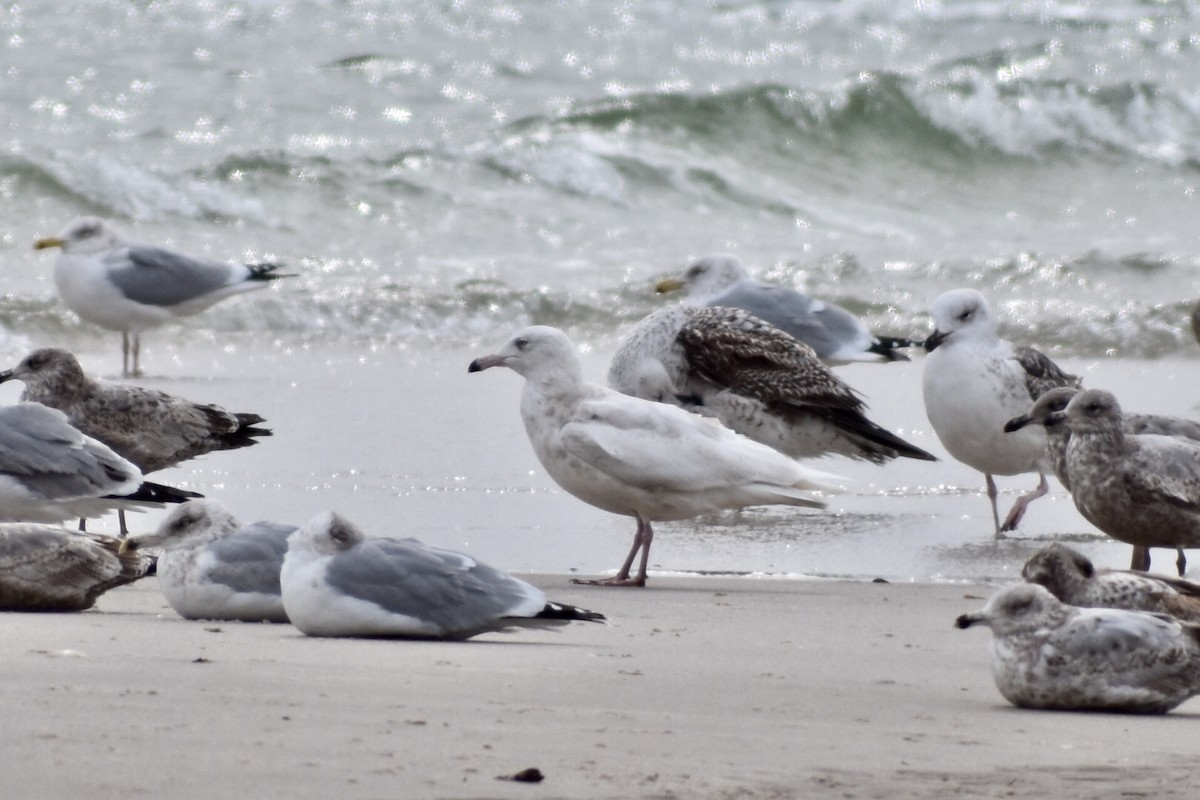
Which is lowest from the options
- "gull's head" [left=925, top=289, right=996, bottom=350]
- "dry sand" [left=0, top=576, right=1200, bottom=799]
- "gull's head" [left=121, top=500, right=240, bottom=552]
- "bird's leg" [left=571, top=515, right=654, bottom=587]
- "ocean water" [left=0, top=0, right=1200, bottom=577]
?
"dry sand" [left=0, top=576, right=1200, bottom=799]

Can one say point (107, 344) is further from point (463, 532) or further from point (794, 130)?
point (794, 130)

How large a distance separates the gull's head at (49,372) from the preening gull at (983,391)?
3.37 m

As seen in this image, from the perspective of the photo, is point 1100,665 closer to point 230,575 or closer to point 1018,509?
point 230,575

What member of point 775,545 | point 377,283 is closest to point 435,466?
point 775,545

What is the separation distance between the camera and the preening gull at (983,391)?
7664 millimetres

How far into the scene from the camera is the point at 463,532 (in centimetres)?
709

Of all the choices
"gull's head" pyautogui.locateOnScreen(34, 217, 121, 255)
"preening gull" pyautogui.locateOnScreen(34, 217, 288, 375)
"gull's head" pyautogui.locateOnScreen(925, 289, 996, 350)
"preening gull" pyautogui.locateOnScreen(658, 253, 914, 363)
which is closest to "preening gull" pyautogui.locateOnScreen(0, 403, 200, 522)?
"gull's head" pyautogui.locateOnScreen(925, 289, 996, 350)

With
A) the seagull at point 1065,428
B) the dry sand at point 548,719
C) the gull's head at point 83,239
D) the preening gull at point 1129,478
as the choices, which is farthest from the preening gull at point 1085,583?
the gull's head at point 83,239

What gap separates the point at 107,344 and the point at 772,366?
20.3ft

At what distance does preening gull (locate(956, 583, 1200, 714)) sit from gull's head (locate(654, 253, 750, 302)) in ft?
21.2

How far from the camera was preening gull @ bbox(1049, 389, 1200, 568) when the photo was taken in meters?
6.13

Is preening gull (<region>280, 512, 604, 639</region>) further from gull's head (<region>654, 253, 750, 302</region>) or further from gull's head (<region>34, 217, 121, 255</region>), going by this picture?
gull's head (<region>34, 217, 121, 255</region>)

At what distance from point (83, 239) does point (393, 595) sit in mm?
8385

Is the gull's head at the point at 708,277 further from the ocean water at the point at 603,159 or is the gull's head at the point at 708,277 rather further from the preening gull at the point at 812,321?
the ocean water at the point at 603,159
